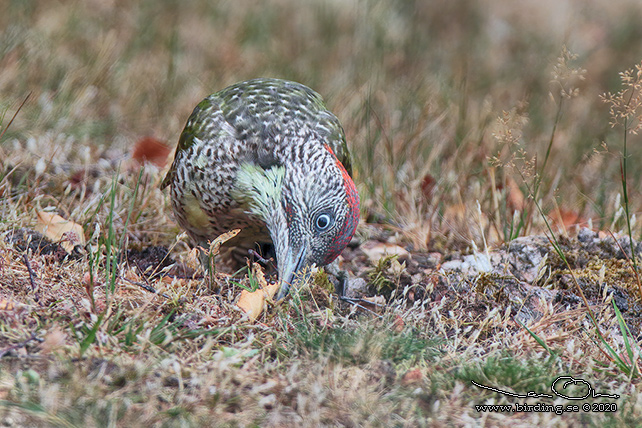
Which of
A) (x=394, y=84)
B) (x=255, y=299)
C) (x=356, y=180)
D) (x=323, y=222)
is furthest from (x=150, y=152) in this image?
(x=394, y=84)

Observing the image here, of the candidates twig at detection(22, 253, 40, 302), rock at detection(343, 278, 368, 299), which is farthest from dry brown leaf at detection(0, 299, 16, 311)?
rock at detection(343, 278, 368, 299)

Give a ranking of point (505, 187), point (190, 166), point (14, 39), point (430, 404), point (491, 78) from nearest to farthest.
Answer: point (430, 404) < point (190, 166) < point (505, 187) < point (14, 39) < point (491, 78)

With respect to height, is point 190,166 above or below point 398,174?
above

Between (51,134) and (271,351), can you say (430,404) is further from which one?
(51,134)

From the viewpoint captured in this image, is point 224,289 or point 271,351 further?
point 224,289

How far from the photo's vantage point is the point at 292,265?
369cm

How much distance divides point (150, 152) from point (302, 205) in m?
2.31

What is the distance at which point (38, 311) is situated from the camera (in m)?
3.12

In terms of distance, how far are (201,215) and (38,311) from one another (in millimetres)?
1222

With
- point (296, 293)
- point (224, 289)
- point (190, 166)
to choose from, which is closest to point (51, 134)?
point (190, 166)

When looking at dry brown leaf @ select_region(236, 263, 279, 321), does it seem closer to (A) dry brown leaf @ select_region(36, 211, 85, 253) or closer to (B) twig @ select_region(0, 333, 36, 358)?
(B) twig @ select_region(0, 333, 36, 358)

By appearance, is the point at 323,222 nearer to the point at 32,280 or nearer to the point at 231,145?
the point at 231,145

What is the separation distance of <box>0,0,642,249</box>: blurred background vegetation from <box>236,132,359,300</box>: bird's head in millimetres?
895

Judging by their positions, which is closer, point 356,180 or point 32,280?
point 32,280
